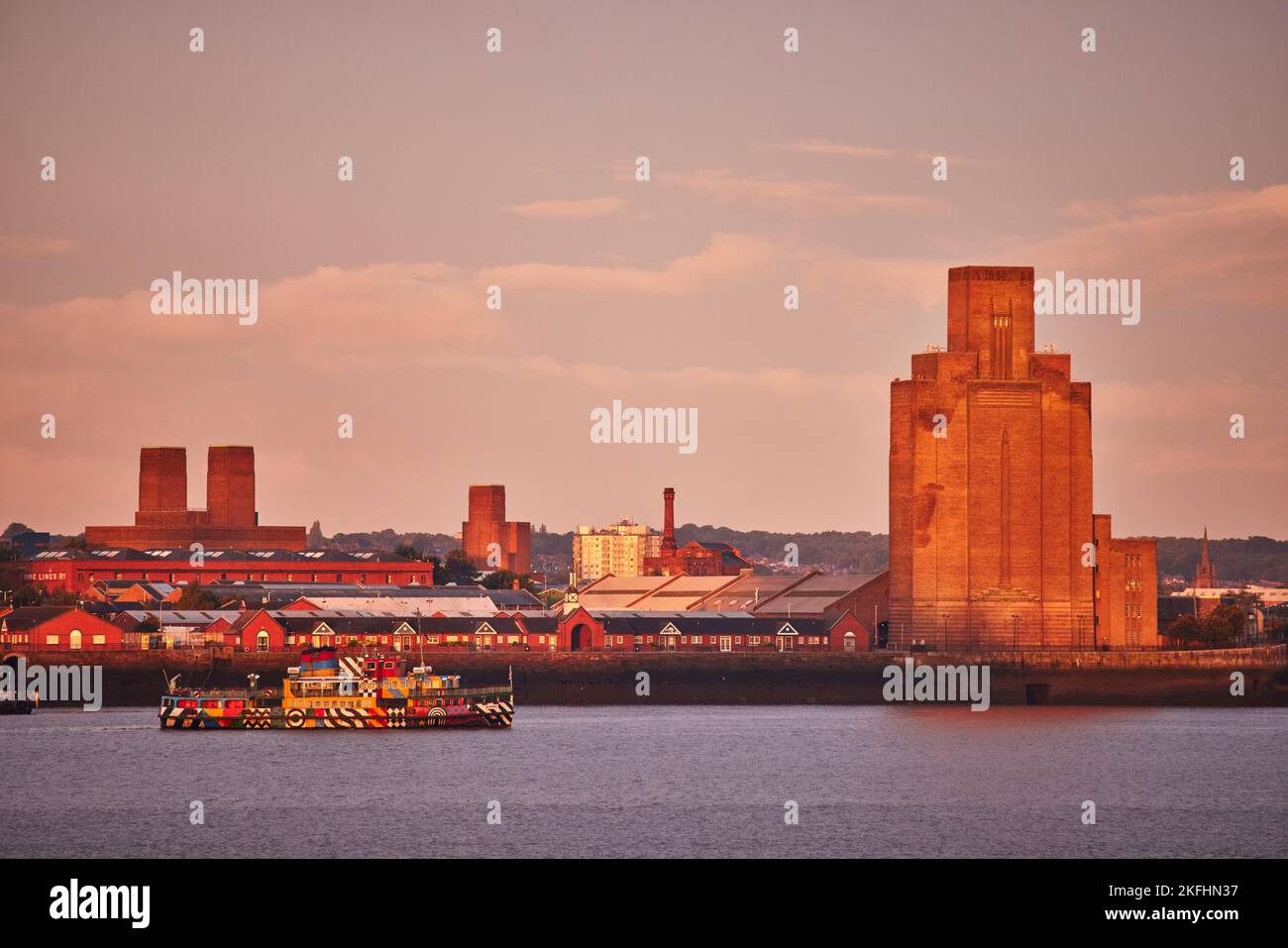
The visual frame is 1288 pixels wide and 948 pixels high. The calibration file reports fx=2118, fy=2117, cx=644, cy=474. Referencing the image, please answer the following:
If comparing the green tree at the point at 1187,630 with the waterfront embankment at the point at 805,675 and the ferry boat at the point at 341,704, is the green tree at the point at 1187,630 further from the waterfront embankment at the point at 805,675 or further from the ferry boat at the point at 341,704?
the ferry boat at the point at 341,704

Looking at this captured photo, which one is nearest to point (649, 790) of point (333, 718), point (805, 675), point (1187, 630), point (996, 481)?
point (333, 718)

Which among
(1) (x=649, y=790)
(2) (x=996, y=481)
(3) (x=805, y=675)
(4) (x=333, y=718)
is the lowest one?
(3) (x=805, y=675)

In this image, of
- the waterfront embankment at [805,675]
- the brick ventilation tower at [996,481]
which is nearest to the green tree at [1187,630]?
the brick ventilation tower at [996,481]

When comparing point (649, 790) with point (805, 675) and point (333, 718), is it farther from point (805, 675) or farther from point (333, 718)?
point (805, 675)

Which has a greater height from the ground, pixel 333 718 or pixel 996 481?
pixel 996 481

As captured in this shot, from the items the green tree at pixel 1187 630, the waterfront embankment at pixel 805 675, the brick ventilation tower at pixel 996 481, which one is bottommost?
the waterfront embankment at pixel 805 675

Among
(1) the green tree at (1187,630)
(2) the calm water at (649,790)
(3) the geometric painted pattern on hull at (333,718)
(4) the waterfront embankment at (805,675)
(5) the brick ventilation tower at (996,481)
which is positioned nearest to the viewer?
(2) the calm water at (649,790)

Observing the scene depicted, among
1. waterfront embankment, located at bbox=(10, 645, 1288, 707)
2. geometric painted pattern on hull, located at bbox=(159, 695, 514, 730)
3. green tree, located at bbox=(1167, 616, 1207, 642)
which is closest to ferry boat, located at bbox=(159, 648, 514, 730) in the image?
geometric painted pattern on hull, located at bbox=(159, 695, 514, 730)
